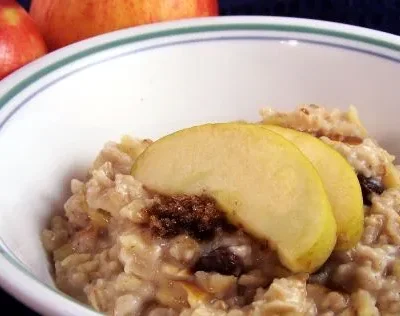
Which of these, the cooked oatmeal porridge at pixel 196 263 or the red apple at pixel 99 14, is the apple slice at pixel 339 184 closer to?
the cooked oatmeal porridge at pixel 196 263

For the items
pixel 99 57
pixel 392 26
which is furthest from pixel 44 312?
pixel 392 26

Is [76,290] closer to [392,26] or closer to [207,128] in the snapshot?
[207,128]

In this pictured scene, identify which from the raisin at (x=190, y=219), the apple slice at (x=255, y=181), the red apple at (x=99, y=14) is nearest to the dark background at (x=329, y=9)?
the red apple at (x=99, y=14)

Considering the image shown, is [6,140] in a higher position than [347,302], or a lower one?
higher

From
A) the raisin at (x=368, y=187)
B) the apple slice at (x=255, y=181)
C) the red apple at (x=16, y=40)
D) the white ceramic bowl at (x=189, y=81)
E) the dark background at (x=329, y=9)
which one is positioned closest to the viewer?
the apple slice at (x=255, y=181)

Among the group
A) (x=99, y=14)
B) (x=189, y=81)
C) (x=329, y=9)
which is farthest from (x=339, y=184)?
(x=329, y=9)

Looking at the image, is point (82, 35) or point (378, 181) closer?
point (378, 181)
